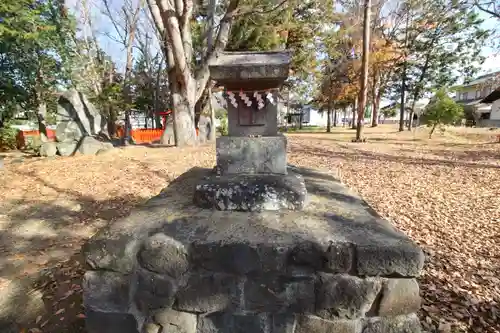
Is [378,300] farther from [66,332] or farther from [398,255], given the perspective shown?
[66,332]

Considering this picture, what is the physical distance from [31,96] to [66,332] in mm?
12072

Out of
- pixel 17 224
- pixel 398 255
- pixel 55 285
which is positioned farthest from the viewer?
pixel 17 224

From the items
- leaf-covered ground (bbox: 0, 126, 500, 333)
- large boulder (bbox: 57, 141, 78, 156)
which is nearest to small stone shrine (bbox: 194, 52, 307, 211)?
leaf-covered ground (bbox: 0, 126, 500, 333)

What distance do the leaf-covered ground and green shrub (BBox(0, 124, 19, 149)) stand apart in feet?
14.4

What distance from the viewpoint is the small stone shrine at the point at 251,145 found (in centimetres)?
233

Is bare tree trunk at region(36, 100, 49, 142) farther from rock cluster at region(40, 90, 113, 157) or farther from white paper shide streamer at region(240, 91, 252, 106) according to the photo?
white paper shide streamer at region(240, 91, 252, 106)

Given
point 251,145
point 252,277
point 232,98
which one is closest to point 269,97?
point 232,98

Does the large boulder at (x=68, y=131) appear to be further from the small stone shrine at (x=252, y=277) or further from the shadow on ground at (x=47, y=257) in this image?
the small stone shrine at (x=252, y=277)

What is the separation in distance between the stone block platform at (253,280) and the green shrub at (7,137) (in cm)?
1394

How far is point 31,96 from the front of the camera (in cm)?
1110

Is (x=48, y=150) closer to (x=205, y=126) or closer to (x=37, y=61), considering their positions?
(x=37, y=61)

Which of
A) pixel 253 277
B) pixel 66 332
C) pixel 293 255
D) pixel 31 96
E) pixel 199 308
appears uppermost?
pixel 31 96

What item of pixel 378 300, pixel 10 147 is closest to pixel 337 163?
pixel 378 300

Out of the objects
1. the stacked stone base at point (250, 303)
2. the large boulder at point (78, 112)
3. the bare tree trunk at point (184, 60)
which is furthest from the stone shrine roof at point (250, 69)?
the large boulder at point (78, 112)
